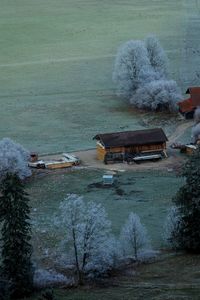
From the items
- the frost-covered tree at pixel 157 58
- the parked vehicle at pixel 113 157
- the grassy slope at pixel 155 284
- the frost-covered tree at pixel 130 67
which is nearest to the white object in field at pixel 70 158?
the parked vehicle at pixel 113 157

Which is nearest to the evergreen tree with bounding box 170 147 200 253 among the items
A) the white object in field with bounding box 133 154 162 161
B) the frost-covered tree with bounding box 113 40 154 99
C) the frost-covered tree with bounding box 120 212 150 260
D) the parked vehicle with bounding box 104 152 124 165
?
the frost-covered tree with bounding box 120 212 150 260

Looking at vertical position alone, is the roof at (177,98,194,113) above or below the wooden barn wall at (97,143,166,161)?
above

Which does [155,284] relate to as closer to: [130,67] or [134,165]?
[134,165]

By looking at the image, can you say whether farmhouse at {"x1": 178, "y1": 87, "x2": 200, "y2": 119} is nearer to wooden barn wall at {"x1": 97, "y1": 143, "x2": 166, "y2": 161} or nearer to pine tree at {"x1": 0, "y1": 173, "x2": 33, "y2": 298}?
wooden barn wall at {"x1": 97, "y1": 143, "x2": 166, "y2": 161}

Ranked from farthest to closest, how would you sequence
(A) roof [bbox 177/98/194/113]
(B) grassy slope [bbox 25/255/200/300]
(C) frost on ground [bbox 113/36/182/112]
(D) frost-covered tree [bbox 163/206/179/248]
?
(C) frost on ground [bbox 113/36/182/112]
(A) roof [bbox 177/98/194/113]
(D) frost-covered tree [bbox 163/206/179/248]
(B) grassy slope [bbox 25/255/200/300]

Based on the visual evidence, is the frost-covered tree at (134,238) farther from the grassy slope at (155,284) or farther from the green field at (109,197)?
the green field at (109,197)

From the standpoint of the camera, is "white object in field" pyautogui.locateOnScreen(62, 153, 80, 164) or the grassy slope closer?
the grassy slope

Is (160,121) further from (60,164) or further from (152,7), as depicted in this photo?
(152,7)
